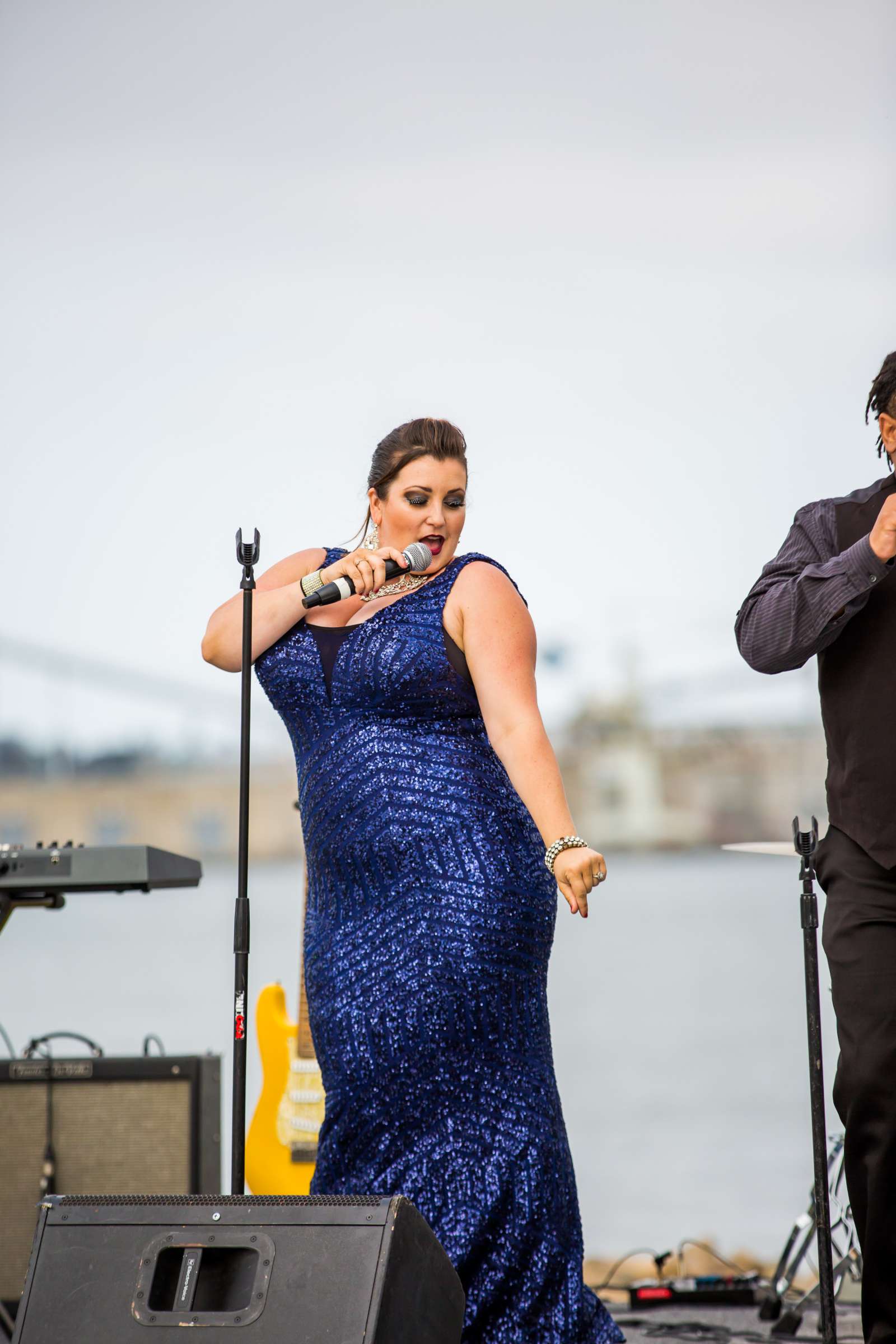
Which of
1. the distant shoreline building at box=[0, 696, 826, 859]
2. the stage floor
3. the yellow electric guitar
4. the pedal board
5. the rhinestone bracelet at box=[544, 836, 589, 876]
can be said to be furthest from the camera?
the distant shoreline building at box=[0, 696, 826, 859]

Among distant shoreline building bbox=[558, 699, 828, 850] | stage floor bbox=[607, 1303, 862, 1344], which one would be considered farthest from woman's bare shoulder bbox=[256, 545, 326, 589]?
distant shoreline building bbox=[558, 699, 828, 850]

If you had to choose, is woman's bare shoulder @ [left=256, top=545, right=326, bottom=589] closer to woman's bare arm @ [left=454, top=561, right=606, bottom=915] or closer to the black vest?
woman's bare arm @ [left=454, top=561, right=606, bottom=915]

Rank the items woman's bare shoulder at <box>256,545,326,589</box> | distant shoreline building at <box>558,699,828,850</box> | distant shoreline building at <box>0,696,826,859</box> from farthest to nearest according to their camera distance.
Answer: distant shoreline building at <box>558,699,828,850</box>, distant shoreline building at <box>0,696,826,859</box>, woman's bare shoulder at <box>256,545,326,589</box>

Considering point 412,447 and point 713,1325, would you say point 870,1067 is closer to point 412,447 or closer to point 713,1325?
point 412,447

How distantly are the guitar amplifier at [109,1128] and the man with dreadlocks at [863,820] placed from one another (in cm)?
135

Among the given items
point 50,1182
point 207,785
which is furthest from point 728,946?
point 50,1182

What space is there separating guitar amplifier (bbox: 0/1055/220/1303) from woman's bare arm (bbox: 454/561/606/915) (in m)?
1.16

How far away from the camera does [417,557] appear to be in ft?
6.38

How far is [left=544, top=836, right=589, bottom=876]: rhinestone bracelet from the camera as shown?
1.76m

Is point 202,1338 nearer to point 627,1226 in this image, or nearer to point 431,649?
point 431,649

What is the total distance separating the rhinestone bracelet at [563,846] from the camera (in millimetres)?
1760

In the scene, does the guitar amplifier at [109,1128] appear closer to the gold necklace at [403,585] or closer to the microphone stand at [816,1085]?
the gold necklace at [403,585]

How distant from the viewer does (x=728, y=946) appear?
5.95 m

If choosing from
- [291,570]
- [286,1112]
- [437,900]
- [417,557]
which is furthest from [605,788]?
[417,557]
